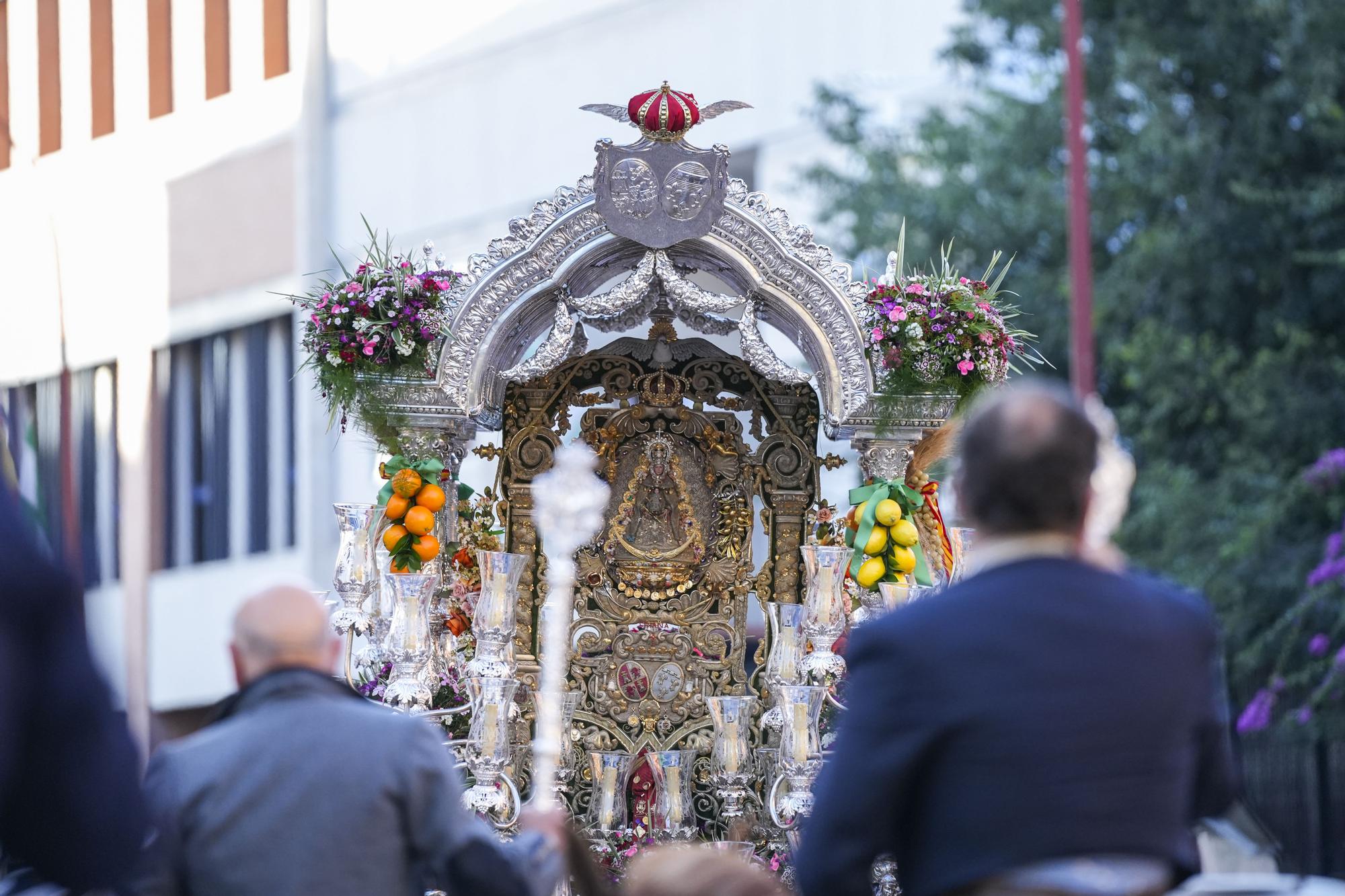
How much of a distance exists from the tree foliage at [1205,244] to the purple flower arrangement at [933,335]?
285 inches

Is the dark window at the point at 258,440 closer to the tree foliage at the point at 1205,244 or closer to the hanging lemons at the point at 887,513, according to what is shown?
the tree foliage at the point at 1205,244

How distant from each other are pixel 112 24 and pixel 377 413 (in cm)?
1337

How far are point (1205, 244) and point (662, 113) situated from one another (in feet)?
28.1

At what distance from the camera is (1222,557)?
48.9 feet

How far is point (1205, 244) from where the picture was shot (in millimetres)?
14898

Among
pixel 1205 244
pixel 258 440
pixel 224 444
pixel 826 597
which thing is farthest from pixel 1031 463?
pixel 224 444

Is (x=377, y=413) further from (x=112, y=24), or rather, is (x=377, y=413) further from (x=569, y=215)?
(x=112, y=24)

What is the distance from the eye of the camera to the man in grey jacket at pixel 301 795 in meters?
3.64

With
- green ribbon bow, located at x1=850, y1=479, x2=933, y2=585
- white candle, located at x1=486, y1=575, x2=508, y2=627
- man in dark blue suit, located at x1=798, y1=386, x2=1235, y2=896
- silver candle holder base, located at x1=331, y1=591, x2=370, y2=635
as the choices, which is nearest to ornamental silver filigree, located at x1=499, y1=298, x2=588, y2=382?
white candle, located at x1=486, y1=575, x2=508, y2=627

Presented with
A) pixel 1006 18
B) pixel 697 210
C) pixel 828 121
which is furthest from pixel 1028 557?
pixel 828 121

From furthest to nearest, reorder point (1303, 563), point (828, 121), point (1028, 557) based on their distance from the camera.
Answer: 1. point (828, 121)
2. point (1303, 563)
3. point (1028, 557)

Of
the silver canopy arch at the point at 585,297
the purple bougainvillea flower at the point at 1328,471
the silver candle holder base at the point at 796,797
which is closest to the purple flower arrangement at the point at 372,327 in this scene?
the silver canopy arch at the point at 585,297

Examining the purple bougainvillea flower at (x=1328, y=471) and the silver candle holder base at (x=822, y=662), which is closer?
the silver candle holder base at (x=822, y=662)

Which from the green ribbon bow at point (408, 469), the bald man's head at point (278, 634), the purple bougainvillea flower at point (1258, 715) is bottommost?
the purple bougainvillea flower at point (1258, 715)
